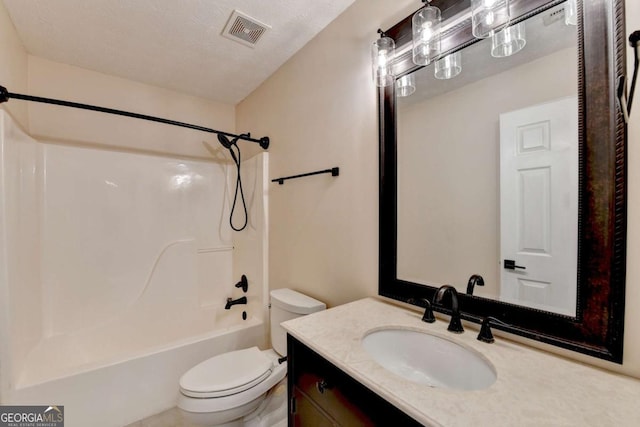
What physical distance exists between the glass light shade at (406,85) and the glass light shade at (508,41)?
1.06ft

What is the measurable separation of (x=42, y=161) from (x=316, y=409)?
7.95 ft

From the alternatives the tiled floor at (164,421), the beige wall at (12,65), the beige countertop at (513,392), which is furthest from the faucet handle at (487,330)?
the beige wall at (12,65)

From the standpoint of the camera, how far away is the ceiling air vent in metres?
1.55

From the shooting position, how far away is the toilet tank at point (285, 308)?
155 cm

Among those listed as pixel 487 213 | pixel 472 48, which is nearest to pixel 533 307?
pixel 487 213

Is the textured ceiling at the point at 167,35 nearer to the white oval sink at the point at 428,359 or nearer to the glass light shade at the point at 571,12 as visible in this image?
the glass light shade at the point at 571,12

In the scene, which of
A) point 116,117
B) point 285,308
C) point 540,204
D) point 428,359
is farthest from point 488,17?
point 116,117

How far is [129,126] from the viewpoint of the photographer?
7.41ft

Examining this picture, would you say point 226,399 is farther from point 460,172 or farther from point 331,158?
point 460,172

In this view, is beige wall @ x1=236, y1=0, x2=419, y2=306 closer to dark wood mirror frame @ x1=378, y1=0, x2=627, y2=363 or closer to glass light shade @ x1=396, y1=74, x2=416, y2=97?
glass light shade @ x1=396, y1=74, x2=416, y2=97

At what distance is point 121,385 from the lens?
64.3 inches

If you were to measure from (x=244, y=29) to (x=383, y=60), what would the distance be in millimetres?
937

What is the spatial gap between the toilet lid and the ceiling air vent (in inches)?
77.2

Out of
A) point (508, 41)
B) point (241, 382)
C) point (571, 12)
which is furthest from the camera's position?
point (241, 382)
